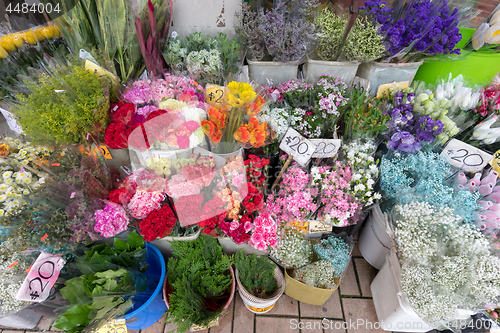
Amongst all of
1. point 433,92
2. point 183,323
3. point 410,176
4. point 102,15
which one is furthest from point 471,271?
point 102,15

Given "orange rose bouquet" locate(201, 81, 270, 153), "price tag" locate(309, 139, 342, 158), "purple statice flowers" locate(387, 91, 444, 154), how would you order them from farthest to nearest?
"purple statice flowers" locate(387, 91, 444, 154)
"price tag" locate(309, 139, 342, 158)
"orange rose bouquet" locate(201, 81, 270, 153)

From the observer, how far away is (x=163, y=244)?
86.1 inches

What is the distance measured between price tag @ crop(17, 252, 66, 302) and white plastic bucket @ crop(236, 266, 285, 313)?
4.26 ft

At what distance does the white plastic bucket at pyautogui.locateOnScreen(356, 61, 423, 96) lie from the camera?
2.15 m

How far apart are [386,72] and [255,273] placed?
2.16m

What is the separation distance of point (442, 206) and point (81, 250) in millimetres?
2778

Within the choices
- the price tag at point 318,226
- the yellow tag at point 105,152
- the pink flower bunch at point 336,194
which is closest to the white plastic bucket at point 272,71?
the pink flower bunch at point 336,194

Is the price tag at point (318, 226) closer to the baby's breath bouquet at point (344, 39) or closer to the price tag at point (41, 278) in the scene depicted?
the baby's breath bouquet at point (344, 39)

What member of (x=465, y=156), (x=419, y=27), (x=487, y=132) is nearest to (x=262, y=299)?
(x=465, y=156)

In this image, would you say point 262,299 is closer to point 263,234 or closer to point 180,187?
point 263,234

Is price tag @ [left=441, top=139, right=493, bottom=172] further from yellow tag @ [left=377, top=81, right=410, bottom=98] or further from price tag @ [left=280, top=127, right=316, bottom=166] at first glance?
price tag @ [left=280, top=127, right=316, bottom=166]

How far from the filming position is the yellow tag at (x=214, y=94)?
1.90 metres

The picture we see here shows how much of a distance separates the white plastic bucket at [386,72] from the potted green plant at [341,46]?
0.45 feet

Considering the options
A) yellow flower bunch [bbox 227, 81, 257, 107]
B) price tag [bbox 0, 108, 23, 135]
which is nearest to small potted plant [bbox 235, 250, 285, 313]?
yellow flower bunch [bbox 227, 81, 257, 107]
